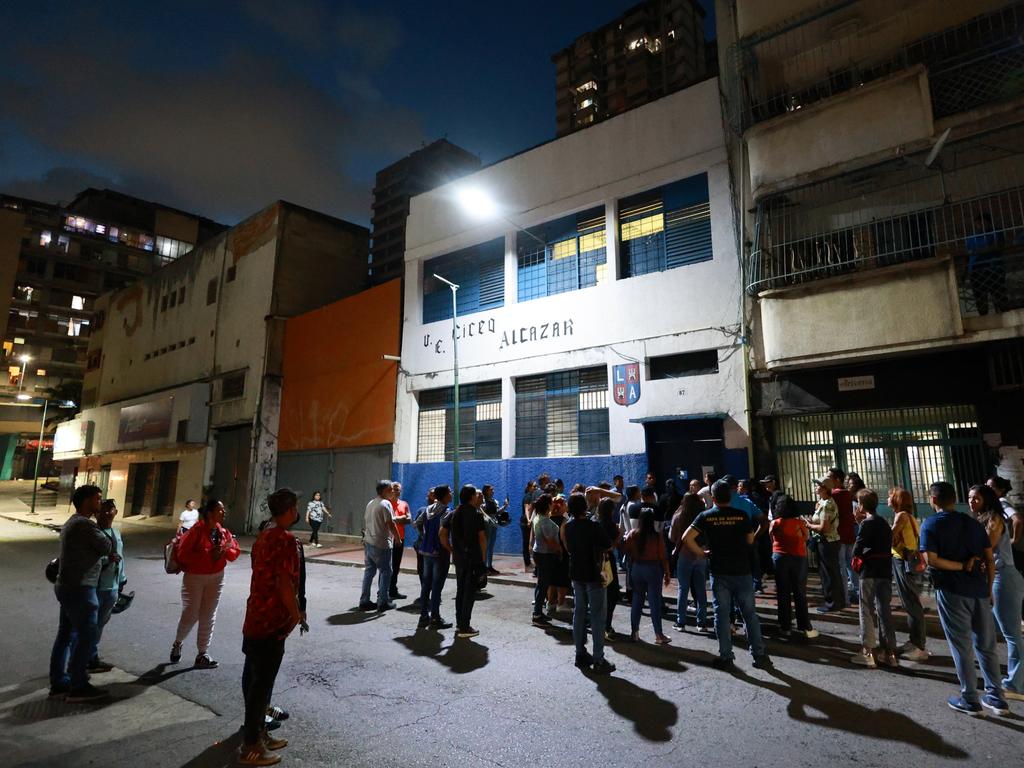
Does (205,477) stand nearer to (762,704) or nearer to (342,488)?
(342,488)

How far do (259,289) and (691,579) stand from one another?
2352cm

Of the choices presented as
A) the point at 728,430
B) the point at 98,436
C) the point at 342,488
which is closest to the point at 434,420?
the point at 342,488

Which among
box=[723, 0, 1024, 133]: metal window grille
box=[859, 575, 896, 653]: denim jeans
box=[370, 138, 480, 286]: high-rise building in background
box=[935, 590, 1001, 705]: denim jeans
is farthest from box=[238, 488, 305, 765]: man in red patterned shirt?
box=[370, 138, 480, 286]: high-rise building in background

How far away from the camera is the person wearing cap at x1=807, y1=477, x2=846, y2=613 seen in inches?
308

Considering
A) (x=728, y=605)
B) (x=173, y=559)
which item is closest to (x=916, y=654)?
(x=728, y=605)

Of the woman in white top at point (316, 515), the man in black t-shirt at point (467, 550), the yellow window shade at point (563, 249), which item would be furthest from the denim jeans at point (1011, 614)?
the woman in white top at point (316, 515)

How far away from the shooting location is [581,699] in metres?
5.01

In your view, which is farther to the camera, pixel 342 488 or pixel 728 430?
pixel 342 488

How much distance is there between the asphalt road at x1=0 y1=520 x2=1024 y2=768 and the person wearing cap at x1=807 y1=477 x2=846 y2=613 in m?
0.80

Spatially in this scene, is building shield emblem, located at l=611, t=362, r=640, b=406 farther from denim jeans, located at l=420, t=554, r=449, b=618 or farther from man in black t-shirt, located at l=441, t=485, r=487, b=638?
denim jeans, located at l=420, t=554, r=449, b=618

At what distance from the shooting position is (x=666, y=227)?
47.9 ft

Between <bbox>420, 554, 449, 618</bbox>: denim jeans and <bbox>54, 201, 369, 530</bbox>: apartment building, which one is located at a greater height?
<bbox>54, 201, 369, 530</bbox>: apartment building

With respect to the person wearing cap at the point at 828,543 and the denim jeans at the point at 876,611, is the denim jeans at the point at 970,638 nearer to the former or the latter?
the denim jeans at the point at 876,611

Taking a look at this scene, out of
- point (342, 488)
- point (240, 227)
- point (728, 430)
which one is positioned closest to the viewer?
point (728, 430)
